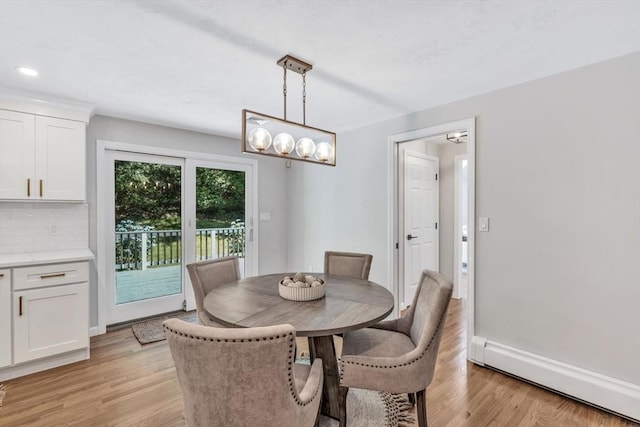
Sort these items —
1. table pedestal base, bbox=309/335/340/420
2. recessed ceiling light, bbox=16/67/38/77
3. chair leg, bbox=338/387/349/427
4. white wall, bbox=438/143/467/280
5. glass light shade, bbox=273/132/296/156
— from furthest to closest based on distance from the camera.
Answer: white wall, bbox=438/143/467/280 < recessed ceiling light, bbox=16/67/38/77 < glass light shade, bbox=273/132/296/156 < table pedestal base, bbox=309/335/340/420 < chair leg, bbox=338/387/349/427

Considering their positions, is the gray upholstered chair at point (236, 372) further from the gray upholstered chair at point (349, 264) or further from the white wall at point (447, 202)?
the white wall at point (447, 202)

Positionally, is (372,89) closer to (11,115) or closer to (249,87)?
(249,87)

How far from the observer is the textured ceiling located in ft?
5.13

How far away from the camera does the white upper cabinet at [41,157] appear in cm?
254

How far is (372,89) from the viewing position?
2586mm

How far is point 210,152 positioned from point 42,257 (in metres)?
2.05

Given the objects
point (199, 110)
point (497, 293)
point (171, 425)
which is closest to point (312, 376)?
point (171, 425)

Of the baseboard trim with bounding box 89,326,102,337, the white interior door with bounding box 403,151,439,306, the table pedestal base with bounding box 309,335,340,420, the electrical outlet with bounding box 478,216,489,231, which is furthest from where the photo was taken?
the white interior door with bounding box 403,151,439,306

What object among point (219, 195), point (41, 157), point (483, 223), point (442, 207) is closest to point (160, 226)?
point (219, 195)

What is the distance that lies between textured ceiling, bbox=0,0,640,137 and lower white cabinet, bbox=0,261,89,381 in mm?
1543

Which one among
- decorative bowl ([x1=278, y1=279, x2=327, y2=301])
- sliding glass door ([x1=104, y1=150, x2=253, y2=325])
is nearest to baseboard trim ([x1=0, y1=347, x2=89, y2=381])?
sliding glass door ([x1=104, y1=150, x2=253, y2=325])

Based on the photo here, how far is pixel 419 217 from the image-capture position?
161 inches

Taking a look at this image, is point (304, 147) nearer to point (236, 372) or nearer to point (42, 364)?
point (236, 372)

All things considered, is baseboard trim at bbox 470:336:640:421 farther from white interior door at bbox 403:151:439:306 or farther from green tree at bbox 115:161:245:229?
green tree at bbox 115:161:245:229
